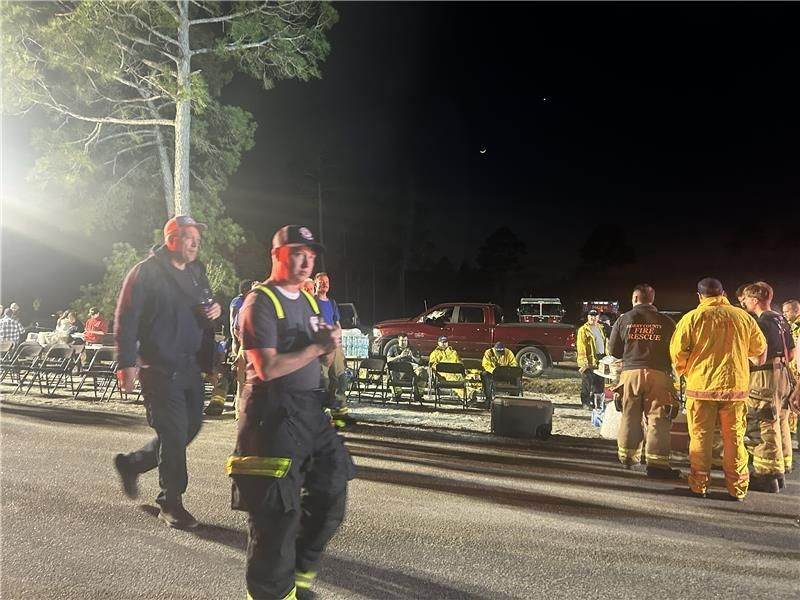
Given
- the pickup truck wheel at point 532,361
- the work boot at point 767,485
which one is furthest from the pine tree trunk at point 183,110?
the pickup truck wheel at point 532,361

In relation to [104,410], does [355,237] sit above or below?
above

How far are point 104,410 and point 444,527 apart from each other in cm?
635

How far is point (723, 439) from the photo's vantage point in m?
4.66

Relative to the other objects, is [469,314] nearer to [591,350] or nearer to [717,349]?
[591,350]

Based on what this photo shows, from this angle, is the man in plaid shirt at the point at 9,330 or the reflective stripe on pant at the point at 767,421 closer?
the reflective stripe on pant at the point at 767,421

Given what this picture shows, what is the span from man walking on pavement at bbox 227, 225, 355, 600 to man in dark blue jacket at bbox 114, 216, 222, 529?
23 centimetres

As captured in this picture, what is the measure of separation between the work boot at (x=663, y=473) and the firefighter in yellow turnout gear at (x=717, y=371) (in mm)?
578

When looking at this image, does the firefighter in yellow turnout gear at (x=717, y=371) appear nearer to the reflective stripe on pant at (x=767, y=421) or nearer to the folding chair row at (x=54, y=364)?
the reflective stripe on pant at (x=767, y=421)

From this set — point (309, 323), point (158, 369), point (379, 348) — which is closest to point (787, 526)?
point (309, 323)

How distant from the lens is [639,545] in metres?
3.67

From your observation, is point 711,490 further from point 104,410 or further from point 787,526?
point 104,410

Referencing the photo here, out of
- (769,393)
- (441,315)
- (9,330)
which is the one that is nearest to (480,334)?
(441,315)

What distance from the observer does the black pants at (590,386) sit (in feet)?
29.6

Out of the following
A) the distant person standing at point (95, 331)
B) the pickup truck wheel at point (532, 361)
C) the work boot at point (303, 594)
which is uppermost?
the distant person standing at point (95, 331)
